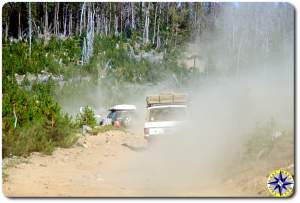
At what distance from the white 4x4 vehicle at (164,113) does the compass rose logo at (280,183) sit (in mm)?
2645

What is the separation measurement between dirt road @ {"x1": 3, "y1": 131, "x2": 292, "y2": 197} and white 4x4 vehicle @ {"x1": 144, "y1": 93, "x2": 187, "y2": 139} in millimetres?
512

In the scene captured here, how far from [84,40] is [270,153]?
3448mm

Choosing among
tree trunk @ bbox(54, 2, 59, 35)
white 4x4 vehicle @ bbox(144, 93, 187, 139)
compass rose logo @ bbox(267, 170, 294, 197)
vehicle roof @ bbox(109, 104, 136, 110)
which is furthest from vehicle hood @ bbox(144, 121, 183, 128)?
compass rose logo @ bbox(267, 170, 294, 197)

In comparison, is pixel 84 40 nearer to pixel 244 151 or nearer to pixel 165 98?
pixel 165 98

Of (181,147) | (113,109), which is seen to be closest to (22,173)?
(113,109)

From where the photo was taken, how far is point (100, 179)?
7.44m

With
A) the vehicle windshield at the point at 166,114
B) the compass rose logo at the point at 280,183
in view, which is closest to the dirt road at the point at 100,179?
the compass rose logo at the point at 280,183

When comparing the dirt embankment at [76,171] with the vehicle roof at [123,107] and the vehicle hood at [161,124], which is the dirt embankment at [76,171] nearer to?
the vehicle hood at [161,124]

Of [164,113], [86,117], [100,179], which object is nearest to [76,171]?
[100,179]

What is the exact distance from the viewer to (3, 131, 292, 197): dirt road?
22.0 ft

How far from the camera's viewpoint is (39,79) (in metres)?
8.73

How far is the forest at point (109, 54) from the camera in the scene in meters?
8.31

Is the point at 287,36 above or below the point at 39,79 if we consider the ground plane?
above

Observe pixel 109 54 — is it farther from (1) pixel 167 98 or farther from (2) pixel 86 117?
(2) pixel 86 117
